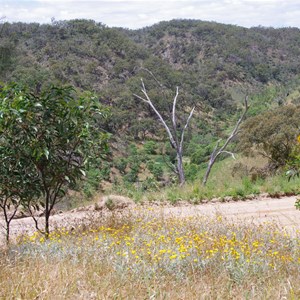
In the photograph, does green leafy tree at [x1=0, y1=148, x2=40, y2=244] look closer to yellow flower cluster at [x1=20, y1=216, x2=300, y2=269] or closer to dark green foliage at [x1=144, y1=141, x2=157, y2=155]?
→ yellow flower cluster at [x1=20, y1=216, x2=300, y2=269]

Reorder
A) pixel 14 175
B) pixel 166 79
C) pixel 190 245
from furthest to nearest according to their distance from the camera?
pixel 166 79, pixel 14 175, pixel 190 245

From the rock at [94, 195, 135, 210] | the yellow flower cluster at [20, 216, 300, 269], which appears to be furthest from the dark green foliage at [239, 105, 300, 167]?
the yellow flower cluster at [20, 216, 300, 269]

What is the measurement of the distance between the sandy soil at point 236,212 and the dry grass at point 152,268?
195cm

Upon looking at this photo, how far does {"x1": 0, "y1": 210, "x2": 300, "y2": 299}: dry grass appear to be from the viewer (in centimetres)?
319

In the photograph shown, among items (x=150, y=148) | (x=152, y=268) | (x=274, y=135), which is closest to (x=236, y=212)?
(x=152, y=268)

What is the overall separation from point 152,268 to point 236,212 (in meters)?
4.68

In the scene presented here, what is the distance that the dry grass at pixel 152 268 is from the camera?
126 inches

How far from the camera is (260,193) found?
31.8ft

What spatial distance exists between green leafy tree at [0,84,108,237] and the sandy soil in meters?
1.58

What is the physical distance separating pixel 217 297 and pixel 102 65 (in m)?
66.3

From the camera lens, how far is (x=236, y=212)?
8250mm

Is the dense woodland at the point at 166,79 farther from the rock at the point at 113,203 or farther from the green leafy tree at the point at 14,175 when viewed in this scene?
the green leafy tree at the point at 14,175

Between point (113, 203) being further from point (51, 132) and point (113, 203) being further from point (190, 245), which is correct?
point (190, 245)

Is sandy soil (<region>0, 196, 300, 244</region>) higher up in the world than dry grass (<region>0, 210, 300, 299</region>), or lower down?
lower down
